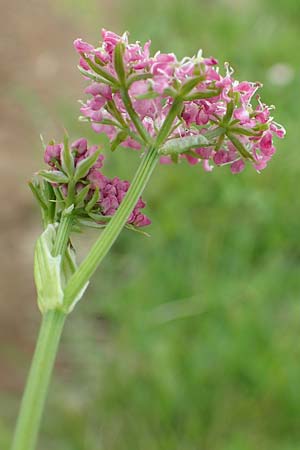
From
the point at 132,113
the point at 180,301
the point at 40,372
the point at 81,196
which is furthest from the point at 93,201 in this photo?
the point at 180,301

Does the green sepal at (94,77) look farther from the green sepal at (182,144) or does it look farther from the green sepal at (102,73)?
the green sepal at (182,144)

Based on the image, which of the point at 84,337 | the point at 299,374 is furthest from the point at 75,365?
the point at 299,374

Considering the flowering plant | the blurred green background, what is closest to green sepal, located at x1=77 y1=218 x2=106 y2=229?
the flowering plant

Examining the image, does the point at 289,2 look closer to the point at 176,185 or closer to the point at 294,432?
the point at 176,185

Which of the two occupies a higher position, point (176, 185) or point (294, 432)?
point (176, 185)

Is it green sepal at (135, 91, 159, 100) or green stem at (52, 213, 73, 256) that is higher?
green sepal at (135, 91, 159, 100)

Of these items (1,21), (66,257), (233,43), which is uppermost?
(1,21)

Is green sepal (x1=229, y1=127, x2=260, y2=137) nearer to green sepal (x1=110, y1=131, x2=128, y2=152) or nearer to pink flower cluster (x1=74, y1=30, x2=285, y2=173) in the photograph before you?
pink flower cluster (x1=74, y1=30, x2=285, y2=173)
